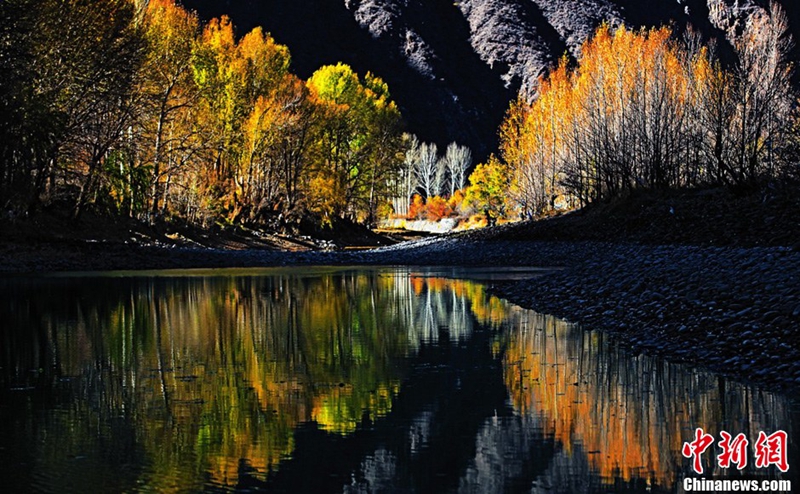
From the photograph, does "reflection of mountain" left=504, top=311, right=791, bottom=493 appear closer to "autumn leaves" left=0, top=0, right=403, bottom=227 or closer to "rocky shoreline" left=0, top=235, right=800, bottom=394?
"rocky shoreline" left=0, top=235, right=800, bottom=394

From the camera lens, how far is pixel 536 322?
15.3m

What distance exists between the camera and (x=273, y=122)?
163 ft

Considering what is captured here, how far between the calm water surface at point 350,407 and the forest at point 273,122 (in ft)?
44.9

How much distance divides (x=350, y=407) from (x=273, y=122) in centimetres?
4244

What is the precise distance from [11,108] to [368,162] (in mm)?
41775

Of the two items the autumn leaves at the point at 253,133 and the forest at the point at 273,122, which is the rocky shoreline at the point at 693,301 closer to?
the forest at the point at 273,122

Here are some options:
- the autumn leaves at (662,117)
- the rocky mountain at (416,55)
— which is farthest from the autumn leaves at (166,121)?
the rocky mountain at (416,55)

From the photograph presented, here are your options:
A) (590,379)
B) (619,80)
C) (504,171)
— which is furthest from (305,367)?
(504,171)

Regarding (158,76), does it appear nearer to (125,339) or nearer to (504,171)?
(125,339)

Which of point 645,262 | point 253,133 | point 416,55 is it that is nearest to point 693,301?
point 645,262

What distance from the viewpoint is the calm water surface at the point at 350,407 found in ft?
21.1

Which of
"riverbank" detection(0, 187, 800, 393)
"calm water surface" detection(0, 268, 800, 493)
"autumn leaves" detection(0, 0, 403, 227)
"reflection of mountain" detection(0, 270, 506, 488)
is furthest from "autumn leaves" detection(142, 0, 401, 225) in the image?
"calm water surface" detection(0, 268, 800, 493)

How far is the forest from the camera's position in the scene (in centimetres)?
3058

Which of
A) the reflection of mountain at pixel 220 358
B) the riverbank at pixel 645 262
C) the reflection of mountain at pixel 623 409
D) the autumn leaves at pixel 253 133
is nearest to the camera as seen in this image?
the reflection of mountain at pixel 623 409
